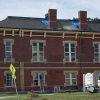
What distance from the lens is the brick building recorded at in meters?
33.2

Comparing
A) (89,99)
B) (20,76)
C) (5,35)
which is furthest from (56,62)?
(89,99)

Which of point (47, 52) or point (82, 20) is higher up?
point (82, 20)

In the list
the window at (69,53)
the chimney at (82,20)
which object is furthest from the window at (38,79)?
the chimney at (82,20)

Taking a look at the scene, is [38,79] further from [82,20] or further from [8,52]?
[82,20]

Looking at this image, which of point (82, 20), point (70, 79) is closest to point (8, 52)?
point (70, 79)

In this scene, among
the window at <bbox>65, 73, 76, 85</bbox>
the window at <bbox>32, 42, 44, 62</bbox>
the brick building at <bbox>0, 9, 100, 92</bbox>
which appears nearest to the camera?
the brick building at <bbox>0, 9, 100, 92</bbox>

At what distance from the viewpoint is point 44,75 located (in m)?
34.2

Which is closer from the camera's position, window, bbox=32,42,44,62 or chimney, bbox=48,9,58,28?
window, bbox=32,42,44,62

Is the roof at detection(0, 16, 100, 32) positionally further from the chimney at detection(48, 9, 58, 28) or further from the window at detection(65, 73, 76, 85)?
the window at detection(65, 73, 76, 85)

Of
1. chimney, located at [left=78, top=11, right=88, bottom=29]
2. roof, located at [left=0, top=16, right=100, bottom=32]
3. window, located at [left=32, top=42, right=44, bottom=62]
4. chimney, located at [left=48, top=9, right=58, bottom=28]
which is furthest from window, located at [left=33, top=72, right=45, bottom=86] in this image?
chimney, located at [left=78, top=11, right=88, bottom=29]

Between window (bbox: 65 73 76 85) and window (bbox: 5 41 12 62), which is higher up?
window (bbox: 5 41 12 62)

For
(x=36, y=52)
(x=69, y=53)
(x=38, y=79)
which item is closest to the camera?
(x=38, y=79)

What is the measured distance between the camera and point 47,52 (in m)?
34.6

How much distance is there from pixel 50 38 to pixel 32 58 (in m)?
3.53
